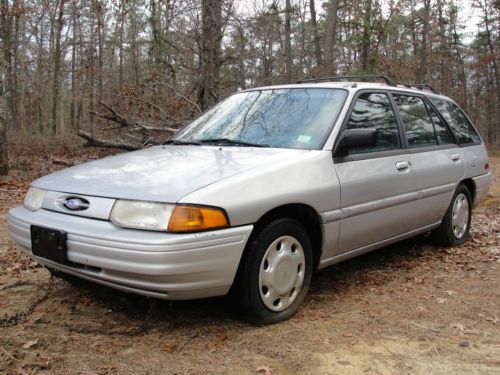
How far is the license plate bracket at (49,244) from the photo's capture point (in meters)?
2.86

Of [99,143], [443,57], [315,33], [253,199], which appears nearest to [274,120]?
[253,199]

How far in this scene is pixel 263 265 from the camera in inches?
120

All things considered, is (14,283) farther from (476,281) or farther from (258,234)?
(476,281)

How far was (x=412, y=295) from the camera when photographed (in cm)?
389

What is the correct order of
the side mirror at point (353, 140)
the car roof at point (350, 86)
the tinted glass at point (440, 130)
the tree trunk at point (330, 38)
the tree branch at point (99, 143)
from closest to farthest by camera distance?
the side mirror at point (353, 140) < the car roof at point (350, 86) < the tinted glass at point (440, 130) < the tree branch at point (99, 143) < the tree trunk at point (330, 38)

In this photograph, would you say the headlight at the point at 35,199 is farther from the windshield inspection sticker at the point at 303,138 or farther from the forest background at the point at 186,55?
the forest background at the point at 186,55

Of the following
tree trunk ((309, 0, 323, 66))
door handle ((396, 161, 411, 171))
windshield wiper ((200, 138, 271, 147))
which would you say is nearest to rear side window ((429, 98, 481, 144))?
door handle ((396, 161, 411, 171))

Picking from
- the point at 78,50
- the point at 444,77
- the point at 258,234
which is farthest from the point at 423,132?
the point at 444,77

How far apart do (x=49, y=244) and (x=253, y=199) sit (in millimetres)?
1271

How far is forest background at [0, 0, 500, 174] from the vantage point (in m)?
10.6

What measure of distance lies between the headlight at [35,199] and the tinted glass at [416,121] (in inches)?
123

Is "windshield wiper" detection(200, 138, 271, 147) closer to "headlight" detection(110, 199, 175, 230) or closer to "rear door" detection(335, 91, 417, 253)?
"rear door" detection(335, 91, 417, 253)

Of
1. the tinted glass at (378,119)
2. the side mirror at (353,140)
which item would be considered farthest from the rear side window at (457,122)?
the side mirror at (353,140)

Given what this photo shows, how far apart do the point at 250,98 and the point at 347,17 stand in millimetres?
24149
